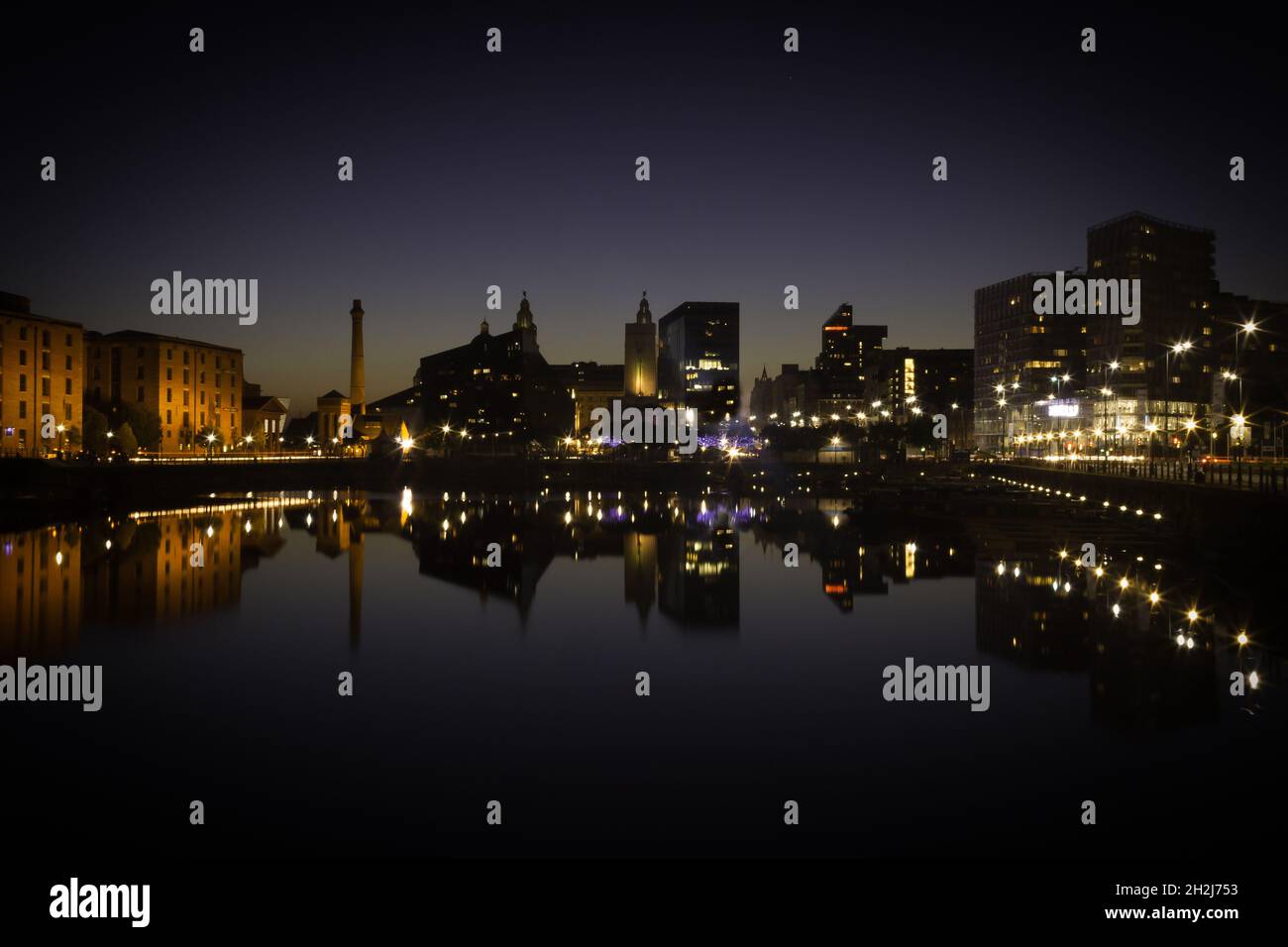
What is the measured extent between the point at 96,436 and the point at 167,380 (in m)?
25.6

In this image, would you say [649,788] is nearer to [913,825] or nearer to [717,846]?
[717,846]

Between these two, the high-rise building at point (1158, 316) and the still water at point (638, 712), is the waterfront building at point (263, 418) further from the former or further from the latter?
the high-rise building at point (1158, 316)

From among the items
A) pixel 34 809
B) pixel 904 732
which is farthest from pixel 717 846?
pixel 34 809

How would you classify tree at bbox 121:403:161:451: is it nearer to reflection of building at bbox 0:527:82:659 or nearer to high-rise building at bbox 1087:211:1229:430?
reflection of building at bbox 0:527:82:659

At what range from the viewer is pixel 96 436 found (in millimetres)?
102312

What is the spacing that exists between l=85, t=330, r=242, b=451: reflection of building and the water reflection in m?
57.5

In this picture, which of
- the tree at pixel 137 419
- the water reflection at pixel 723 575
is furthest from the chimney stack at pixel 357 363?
the water reflection at pixel 723 575

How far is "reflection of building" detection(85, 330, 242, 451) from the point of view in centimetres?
12319

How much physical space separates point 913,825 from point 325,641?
773 inches

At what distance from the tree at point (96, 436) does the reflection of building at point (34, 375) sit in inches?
59.5

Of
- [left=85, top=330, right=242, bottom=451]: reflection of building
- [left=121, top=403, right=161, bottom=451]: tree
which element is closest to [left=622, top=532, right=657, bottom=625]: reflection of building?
[left=121, top=403, right=161, bottom=451]: tree

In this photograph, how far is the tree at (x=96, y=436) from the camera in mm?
101750
